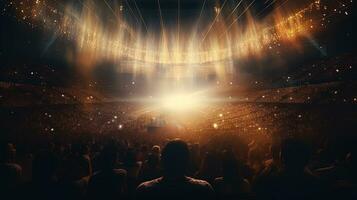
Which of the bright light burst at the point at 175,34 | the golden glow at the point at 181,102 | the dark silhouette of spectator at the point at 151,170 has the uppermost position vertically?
the bright light burst at the point at 175,34

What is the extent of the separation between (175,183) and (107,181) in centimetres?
115

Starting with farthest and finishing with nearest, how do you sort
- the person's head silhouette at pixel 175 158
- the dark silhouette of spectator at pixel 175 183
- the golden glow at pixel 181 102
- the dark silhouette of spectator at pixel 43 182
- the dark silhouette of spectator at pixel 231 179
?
the golden glow at pixel 181 102
the dark silhouette of spectator at pixel 231 179
the dark silhouette of spectator at pixel 43 182
the person's head silhouette at pixel 175 158
the dark silhouette of spectator at pixel 175 183

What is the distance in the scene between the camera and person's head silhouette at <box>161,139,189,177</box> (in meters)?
2.87

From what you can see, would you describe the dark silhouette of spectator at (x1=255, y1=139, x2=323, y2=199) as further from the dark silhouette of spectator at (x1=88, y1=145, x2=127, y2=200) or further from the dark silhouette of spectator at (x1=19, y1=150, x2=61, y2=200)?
the dark silhouette of spectator at (x1=19, y1=150, x2=61, y2=200)

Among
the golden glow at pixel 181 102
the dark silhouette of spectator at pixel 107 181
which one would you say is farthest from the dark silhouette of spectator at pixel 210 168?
the golden glow at pixel 181 102

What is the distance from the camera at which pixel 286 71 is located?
66.4ft

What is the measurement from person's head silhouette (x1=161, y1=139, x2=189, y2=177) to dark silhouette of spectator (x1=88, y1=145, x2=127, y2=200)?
1.01 metres

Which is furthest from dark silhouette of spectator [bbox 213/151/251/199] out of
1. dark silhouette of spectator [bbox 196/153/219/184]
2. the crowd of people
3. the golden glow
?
the golden glow

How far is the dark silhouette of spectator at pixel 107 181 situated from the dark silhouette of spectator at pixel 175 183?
900mm

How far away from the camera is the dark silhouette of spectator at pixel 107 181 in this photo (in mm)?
3615

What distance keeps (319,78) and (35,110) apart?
1353cm

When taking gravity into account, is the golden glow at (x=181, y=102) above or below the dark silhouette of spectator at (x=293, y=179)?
above

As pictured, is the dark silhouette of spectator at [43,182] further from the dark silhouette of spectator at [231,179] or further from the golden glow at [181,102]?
the golden glow at [181,102]

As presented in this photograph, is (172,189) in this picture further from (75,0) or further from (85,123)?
(85,123)
